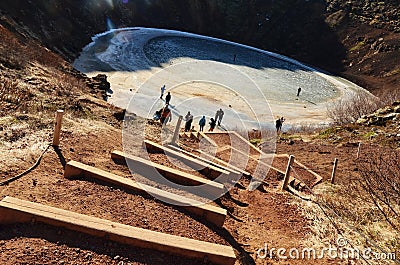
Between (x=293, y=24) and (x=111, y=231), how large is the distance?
3275 inches

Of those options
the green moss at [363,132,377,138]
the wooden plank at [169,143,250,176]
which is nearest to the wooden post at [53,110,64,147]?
the wooden plank at [169,143,250,176]

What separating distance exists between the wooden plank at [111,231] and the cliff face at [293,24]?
4953 cm

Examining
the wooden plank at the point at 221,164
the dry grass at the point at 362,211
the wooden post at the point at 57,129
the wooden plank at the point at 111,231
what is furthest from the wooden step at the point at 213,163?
the wooden plank at the point at 111,231

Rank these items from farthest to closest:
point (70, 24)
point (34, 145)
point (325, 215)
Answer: point (70, 24) < point (325, 215) < point (34, 145)

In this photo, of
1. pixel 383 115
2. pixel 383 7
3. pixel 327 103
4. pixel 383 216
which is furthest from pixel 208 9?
Result: pixel 383 216

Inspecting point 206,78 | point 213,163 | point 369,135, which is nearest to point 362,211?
point 213,163

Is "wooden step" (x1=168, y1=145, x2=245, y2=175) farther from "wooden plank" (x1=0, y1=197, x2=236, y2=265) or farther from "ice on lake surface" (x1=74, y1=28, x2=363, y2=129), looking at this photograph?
"ice on lake surface" (x1=74, y1=28, x2=363, y2=129)

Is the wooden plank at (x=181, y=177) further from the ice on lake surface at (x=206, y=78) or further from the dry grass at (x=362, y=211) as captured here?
the ice on lake surface at (x=206, y=78)

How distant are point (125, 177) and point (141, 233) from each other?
8.12 ft

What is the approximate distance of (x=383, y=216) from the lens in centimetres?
869

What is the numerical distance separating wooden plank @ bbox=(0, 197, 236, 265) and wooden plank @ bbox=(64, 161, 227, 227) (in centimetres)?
120

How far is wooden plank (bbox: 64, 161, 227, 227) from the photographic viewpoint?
6438 mm

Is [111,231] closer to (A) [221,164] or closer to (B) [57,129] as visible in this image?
(B) [57,129]

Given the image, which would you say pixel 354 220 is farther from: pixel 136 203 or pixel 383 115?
pixel 383 115
